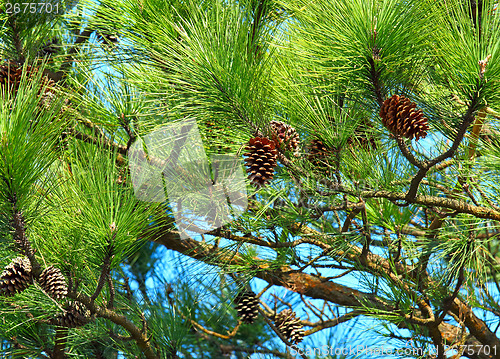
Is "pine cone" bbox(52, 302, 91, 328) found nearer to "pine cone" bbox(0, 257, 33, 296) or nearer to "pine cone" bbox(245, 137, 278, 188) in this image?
"pine cone" bbox(0, 257, 33, 296)

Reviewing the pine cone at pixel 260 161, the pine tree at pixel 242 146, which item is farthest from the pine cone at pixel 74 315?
the pine cone at pixel 260 161

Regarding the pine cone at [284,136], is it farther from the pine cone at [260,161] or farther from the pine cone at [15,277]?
the pine cone at [15,277]

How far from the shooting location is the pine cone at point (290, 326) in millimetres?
1360

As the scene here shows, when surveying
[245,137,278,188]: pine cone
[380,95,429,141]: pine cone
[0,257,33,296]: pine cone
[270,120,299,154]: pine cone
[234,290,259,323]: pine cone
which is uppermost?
[380,95,429,141]: pine cone

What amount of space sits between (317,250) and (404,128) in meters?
0.59

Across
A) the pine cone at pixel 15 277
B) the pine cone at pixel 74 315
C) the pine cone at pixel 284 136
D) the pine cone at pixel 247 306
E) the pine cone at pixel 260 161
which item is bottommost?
the pine cone at pixel 74 315

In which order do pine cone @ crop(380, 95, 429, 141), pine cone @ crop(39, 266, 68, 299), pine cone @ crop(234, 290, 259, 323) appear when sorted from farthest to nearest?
pine cone @ crop(234, 290, 259, 323) < pine cone @ crop(39, 266, 68, 299) < pine cone @ crop(380, 95, 429, 141)

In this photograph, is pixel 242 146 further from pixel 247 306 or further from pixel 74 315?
pixel 247 306

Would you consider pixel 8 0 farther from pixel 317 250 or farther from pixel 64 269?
pixel 317 250

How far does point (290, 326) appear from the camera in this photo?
137cm

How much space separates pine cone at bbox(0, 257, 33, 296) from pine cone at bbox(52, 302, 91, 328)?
0.09 meters

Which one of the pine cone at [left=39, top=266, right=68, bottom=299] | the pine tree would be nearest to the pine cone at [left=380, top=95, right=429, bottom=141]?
the pine tree

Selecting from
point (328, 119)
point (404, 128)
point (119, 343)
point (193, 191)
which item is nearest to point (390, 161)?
point (328, 119)

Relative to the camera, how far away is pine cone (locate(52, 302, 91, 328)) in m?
0.88
